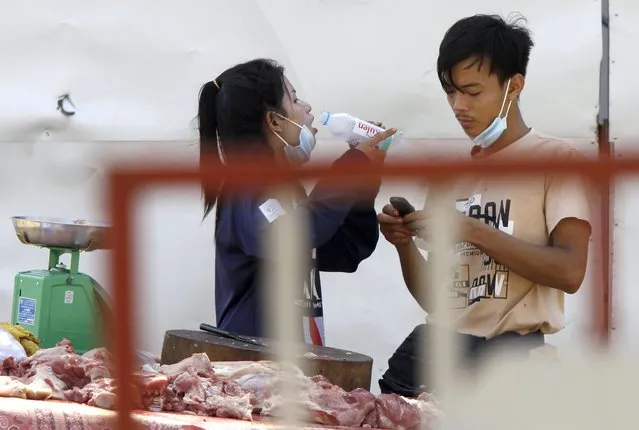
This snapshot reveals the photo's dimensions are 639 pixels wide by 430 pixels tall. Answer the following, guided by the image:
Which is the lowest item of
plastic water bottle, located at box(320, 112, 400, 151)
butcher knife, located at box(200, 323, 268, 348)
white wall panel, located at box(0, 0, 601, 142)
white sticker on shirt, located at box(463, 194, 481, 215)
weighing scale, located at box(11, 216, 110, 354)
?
butcher knife, located at box(200, 323, 268, 348)

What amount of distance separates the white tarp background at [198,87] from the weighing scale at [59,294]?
0.39m

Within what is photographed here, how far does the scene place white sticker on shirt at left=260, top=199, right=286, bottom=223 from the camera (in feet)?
4.39

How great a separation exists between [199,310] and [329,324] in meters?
0.43

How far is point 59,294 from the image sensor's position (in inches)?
112

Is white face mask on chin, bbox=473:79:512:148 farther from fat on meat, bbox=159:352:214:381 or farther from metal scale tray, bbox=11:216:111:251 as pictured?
metal scale tray, bbox=11:216:111:251

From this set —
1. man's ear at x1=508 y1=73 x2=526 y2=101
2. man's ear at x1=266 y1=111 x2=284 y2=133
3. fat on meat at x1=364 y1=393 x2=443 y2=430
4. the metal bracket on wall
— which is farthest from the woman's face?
the metal bracket on wall

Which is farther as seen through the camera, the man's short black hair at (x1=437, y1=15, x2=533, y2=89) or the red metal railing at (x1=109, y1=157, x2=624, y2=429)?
the man's short black hair at (x1=437, y1=15, x2=533, y2=89)

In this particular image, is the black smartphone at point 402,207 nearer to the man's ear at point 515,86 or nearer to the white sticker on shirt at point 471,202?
the white sticker on shirt at point 471,202

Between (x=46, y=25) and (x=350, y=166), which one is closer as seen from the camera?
(x=350, y=166)

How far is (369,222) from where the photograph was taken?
2613 mm

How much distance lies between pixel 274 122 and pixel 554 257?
0.96 meters

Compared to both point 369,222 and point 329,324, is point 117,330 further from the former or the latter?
point 329,324

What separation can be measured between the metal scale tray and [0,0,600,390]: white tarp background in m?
0.40

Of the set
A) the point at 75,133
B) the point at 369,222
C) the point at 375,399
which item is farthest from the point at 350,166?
the point at 75,133
